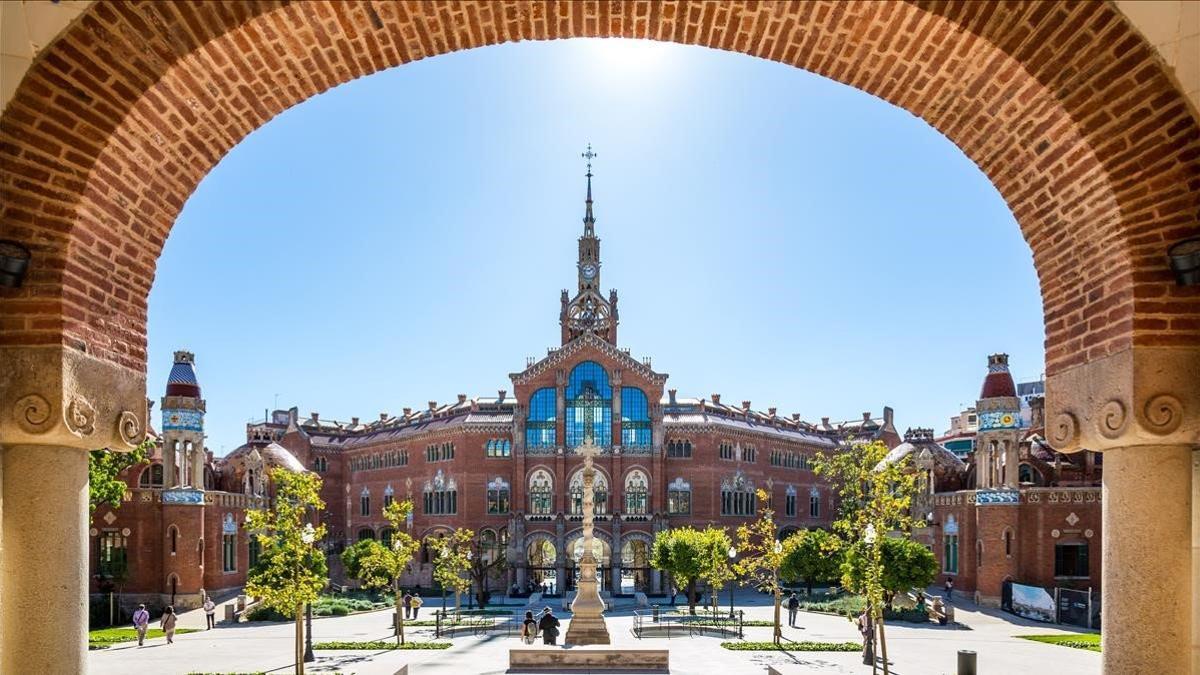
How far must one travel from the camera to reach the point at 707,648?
3472cm

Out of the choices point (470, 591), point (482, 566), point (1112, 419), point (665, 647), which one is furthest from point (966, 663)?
point (482, 566)

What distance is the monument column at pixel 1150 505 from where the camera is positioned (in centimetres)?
581

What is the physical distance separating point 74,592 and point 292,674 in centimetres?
2426

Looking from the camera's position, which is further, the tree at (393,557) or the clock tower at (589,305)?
the clock tower at (589,305)

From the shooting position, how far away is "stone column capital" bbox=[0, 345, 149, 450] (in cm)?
578

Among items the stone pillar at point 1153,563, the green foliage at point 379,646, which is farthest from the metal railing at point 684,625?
the stone pillar at point 1153,563

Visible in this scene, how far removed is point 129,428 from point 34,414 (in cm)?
74

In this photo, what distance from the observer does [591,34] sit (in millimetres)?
6508

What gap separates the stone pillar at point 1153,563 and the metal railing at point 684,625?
110 feet

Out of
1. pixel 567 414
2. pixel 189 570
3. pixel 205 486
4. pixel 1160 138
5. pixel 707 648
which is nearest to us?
pixel 1160 138

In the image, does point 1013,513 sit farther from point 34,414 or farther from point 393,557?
point 34,414

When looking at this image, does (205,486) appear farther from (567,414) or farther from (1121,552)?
(1121,552)

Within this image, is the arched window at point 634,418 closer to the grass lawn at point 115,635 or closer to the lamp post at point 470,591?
the lamp post at point 470,591

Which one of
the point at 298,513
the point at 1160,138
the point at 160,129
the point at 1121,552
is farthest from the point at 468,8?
the point at 298,513
